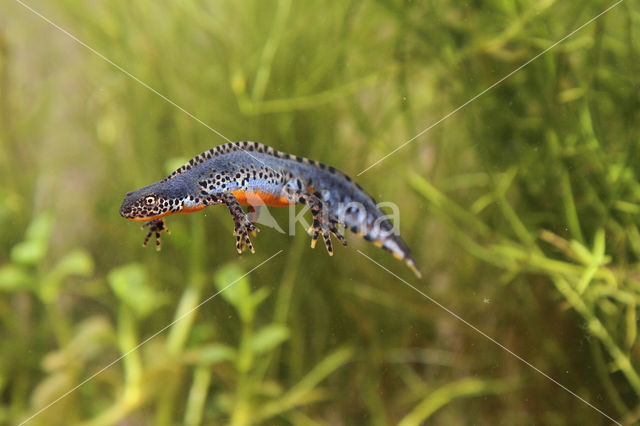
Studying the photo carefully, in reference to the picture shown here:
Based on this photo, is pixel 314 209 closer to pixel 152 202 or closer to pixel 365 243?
pixel 152 202

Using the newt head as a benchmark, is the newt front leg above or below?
below

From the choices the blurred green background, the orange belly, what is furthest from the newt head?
the blurred green background

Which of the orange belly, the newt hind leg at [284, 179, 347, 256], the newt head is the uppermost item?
the newt head

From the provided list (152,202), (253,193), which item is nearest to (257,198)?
(253,193)

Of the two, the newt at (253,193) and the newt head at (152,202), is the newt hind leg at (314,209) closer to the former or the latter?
the newt at (253,193)

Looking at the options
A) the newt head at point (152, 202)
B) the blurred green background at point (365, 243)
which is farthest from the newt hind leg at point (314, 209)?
the blurred green background at point (365, 243)

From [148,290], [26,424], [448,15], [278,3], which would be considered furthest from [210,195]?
[26,424]

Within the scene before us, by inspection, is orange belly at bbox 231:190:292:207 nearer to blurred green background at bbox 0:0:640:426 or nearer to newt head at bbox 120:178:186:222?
newt head at bbox 120:178:186:222
